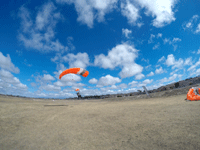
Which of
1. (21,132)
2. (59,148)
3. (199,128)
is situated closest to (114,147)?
Answer: (59,148)

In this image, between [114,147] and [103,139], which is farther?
[103,139]

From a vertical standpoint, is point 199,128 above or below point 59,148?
above

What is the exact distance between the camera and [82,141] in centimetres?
333

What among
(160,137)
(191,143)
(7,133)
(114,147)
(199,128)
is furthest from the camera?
(7,133)

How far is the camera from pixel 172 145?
2.60m

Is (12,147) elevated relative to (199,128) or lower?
lower

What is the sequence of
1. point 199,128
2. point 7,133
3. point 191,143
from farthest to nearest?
point 7,133 < point 199,128 < point 191,143

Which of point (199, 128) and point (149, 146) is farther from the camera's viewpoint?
point (199, 128)

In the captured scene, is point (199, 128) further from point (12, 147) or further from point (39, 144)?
point (12, 147)

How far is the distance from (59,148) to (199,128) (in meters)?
5.06

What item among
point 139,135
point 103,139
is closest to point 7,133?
point 103,139

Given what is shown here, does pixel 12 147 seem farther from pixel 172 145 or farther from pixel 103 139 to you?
pixel 172 145

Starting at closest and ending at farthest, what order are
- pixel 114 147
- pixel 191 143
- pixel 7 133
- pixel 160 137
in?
1. pixel 191 143
2. pixel 114 147
3. pixel 160 137
4. pixel 7 133

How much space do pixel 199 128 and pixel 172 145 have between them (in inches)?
67.0
